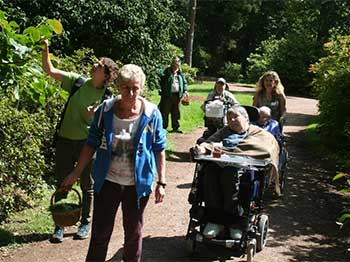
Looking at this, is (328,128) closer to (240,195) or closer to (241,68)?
(240,195)

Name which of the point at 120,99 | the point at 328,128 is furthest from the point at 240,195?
the point at 328,128

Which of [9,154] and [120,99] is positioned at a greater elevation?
[120,99]

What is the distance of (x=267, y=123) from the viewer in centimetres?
785

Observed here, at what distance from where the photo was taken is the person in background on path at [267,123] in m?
7.77

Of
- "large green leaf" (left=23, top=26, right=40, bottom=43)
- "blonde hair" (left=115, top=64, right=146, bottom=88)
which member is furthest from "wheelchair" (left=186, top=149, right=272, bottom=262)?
"large green leaf" (left=23, top=26, right=40, bottom=43)

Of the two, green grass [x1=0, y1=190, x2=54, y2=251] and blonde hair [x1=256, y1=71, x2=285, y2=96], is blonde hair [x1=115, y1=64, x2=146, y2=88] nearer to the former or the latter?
green grass [x1=0, y1=190, x2=54, y2=251]

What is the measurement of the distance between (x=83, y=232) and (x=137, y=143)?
2137 mm

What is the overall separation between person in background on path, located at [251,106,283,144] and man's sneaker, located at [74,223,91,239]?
2871 millimetres

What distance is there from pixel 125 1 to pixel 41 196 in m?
7.17

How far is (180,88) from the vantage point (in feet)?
42.0

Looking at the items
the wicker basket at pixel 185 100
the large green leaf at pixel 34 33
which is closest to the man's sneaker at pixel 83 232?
the large green leaf at pixel 34 33

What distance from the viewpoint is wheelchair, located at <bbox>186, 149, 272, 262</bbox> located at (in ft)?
18.1

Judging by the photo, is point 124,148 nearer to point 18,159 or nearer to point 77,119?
point 77,119

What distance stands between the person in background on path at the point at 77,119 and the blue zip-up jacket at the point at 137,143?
1.25 metres
